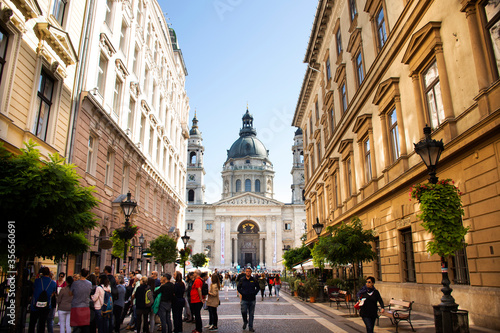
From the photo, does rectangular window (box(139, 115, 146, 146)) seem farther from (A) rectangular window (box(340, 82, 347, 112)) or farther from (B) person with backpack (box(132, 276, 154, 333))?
(B) person with backpack (box(132, 276, 154, 333))

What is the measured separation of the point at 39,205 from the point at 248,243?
8358cm

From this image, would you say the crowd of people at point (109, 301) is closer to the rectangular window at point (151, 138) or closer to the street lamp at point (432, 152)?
the street lamp at point (432, 152)

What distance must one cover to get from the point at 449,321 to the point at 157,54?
29.0 metres

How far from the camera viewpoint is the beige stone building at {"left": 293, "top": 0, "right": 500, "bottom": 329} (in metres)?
9.25

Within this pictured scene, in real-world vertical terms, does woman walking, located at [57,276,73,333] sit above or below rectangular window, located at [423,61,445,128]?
below

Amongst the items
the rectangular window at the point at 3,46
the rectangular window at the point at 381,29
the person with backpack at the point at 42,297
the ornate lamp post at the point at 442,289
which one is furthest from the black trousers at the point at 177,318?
the rectangular window at the point at 381,29

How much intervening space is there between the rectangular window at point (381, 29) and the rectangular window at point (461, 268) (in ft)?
30.6

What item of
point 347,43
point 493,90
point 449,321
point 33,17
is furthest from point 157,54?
point 449,321

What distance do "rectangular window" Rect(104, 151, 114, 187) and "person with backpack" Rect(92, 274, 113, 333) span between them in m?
10.9

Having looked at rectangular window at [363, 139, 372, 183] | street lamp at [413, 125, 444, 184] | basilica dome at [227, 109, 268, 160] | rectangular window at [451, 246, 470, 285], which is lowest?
rectangular window at [451, 246, 470, 285]

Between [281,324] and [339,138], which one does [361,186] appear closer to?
[339,138]

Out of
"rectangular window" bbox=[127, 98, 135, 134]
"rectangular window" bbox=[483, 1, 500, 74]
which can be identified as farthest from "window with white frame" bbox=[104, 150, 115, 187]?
"rectangular window" bbox=[483, 1, 500, 74]

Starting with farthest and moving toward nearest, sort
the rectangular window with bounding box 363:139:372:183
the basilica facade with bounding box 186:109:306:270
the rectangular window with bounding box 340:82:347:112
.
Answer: the basilica facade with bounding box 186:109:306:270 → the rectangular window with bounding box 340:82:347:112 → the rectangular window with bounding box 363:139:372:183

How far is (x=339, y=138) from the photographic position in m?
23.3
